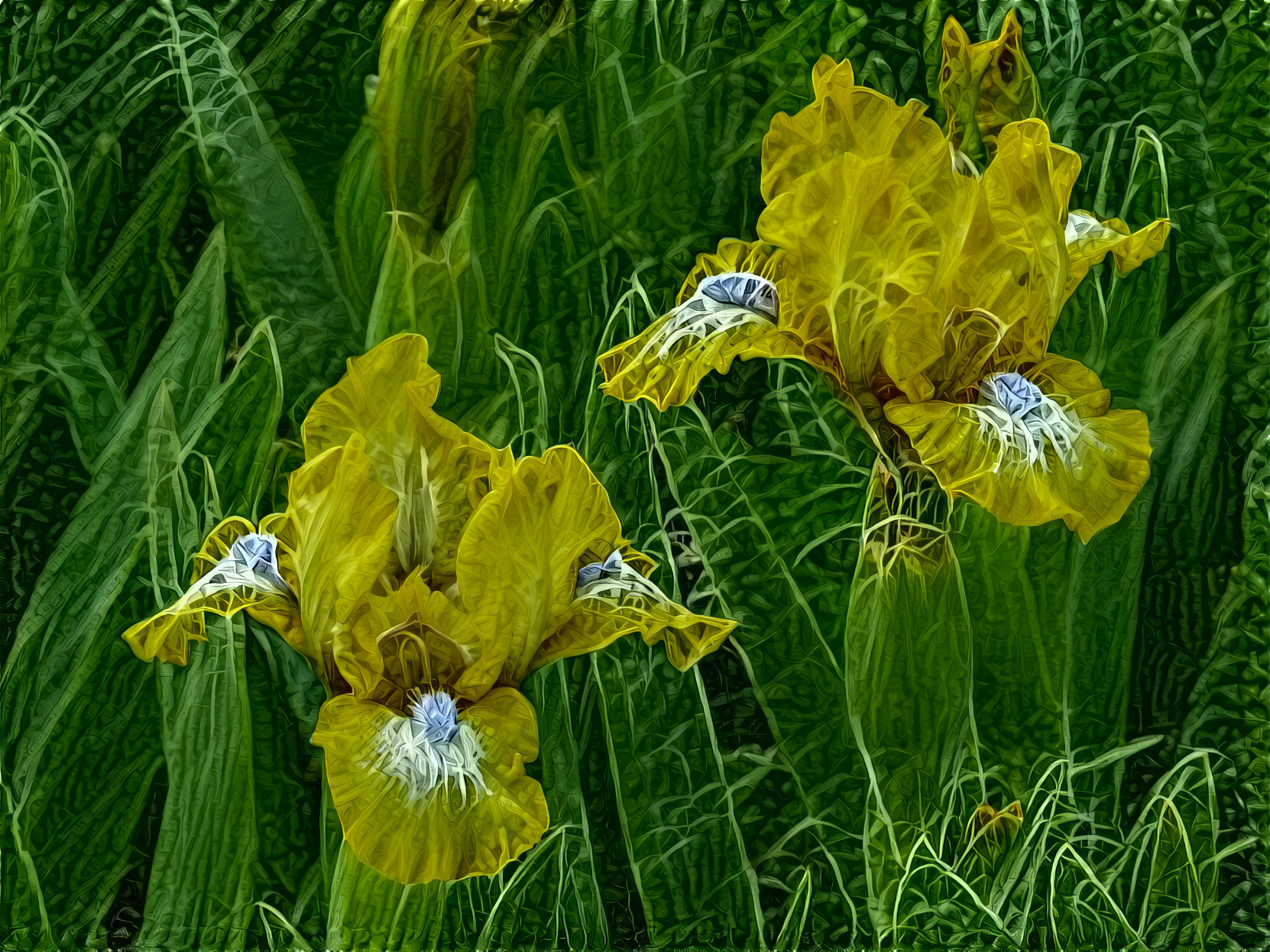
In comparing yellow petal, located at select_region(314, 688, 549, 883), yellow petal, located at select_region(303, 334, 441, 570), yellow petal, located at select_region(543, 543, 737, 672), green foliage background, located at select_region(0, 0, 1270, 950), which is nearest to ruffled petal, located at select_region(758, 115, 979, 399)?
green foliage background, located at select_region(0, 0, 1270, 950)

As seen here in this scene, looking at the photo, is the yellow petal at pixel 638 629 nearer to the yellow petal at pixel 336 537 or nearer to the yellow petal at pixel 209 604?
the yellow petal at pixel 336 537

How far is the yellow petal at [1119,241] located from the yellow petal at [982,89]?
17 cm

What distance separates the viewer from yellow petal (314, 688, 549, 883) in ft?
3.73

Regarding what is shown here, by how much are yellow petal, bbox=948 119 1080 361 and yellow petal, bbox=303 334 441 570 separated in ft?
2.25

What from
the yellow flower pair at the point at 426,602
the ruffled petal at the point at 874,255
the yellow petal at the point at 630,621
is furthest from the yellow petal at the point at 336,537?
the ruffled petal at the point at 874,255

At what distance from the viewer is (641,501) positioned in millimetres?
1381

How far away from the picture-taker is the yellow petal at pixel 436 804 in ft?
3.73

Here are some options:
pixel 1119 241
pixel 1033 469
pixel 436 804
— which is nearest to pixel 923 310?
pixel 1033 469

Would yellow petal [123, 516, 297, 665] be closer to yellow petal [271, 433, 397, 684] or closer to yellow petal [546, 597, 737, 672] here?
yellow petal [271, 433, 397, 684]

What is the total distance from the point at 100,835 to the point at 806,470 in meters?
1.09

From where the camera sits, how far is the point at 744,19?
1426 mm

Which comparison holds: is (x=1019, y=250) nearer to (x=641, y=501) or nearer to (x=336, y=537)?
(x=641, y=501)

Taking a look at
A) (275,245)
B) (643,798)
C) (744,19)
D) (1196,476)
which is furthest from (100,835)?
(1196,476)

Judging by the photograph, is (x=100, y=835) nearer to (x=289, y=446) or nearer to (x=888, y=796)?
(x=289, y=446)
